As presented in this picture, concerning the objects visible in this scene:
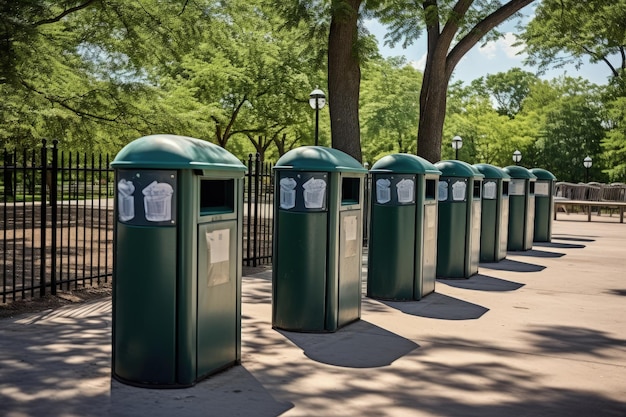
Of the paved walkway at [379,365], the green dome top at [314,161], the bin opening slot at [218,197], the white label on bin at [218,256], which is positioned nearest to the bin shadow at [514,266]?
the paved walkway at [379,365]

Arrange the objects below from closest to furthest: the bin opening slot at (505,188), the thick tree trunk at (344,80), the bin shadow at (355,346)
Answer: the bin shadow at (355,346)
the bin opening slot at (505,188)
the thick tree trunk at (344,80)

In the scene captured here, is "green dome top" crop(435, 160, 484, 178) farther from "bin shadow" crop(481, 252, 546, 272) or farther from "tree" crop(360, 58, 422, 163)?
"tree" crop(360, 58, 422, 163)

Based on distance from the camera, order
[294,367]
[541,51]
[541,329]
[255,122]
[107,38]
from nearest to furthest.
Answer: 1. [294,367]
2. [541,329]
3. [107,38]
4. [255,122]
5. [541,51]

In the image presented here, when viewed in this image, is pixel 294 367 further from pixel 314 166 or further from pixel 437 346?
pixel 314 166

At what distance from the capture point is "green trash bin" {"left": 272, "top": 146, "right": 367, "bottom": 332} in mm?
6074

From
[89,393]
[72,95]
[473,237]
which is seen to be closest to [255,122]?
[72,95]

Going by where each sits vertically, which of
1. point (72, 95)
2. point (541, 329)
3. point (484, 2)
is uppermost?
point (484, 2)

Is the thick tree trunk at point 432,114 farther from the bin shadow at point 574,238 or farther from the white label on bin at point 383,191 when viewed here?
the white label on bin at point 383,191

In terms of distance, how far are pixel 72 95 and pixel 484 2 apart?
384 inches

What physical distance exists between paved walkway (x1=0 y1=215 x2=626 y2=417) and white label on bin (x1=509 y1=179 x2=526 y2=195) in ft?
17.9

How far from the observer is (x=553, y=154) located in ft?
154

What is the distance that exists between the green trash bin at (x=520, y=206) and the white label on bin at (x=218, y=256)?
32.1ft

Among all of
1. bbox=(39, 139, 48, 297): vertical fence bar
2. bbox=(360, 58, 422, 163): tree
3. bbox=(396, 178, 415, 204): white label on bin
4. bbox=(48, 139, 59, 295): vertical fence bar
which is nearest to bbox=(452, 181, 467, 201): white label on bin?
bbox=(396, 178, 415, 204): white label on bin

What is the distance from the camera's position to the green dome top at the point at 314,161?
6.03 metres
